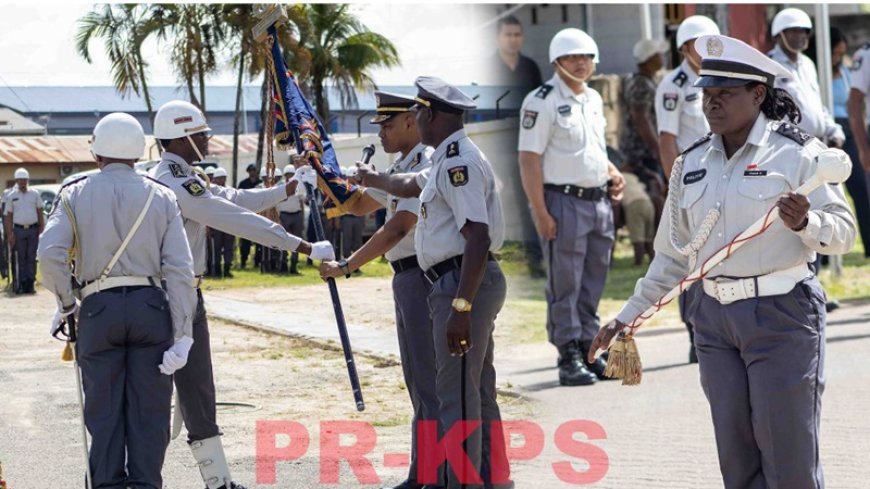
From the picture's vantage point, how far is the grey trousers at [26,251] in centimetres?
800

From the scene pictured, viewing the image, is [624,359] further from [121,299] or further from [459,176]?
[121,299]

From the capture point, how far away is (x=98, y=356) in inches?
245

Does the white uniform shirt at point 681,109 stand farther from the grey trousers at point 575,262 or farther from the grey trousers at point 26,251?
the grey trousers at point 26,251

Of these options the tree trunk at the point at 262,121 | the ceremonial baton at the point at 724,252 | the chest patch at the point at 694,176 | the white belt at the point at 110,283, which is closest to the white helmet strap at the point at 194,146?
the white belt at the point at 110,283

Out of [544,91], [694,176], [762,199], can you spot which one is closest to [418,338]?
[694,176]

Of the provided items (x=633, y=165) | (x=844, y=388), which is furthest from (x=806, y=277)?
(x=633, y=165)

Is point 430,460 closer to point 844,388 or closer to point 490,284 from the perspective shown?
point 490,284

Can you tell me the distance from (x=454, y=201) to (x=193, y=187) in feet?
4.47

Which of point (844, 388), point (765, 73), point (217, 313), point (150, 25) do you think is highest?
point (150, 25)

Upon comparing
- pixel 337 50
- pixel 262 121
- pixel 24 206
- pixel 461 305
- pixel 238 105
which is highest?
pixel 337 50

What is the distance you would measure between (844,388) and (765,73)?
4633 millimetres

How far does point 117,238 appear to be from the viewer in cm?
624

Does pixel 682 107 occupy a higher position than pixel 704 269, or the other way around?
pixel 682 107

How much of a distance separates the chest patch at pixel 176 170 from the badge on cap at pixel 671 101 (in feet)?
13.5
